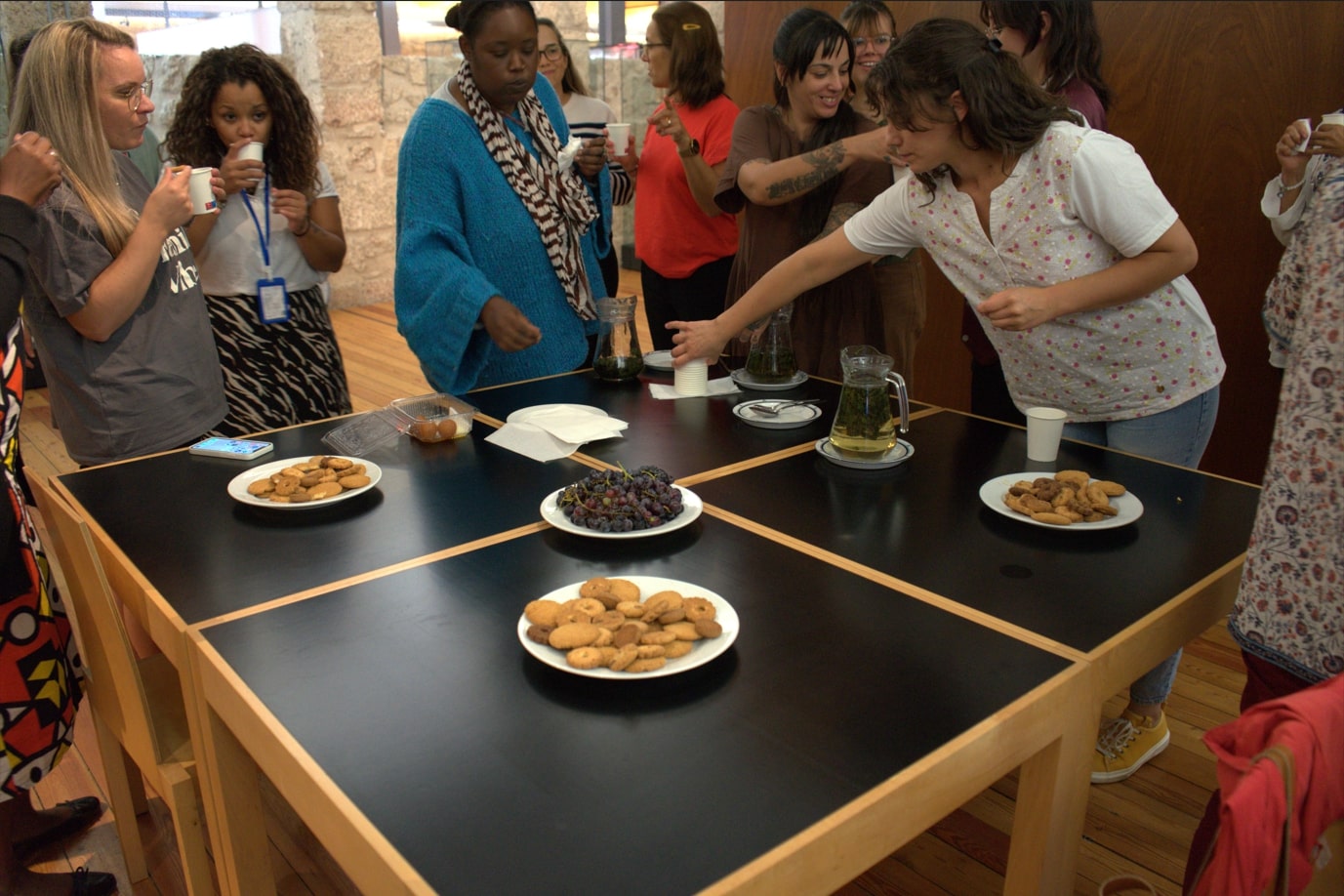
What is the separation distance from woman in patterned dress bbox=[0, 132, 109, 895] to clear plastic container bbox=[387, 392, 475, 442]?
2.00 ft

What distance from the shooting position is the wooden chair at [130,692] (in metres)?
1.35

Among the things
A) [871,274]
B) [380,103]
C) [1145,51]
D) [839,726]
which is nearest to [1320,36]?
[1145,51]

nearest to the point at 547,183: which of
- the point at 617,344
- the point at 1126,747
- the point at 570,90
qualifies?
the point at 617,344

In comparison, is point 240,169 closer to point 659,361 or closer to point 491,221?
point 491,221

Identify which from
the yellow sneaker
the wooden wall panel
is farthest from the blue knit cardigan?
the wooden wall panel

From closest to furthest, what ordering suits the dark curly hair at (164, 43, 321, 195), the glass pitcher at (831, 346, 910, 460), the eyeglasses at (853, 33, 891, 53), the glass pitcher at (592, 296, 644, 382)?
the glass pitcher at (831, 346, 910, 460) → the glass pitcher at (592, 296, 644, 382) → the dark curly hair at (164, 43, 321, 195) → the eyeglasses at (853, 33, 891, 53)

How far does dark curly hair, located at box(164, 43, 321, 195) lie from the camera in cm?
232

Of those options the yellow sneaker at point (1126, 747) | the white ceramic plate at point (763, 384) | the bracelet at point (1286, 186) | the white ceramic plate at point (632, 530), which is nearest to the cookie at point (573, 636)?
the white ceramic plate at point (632, 530)

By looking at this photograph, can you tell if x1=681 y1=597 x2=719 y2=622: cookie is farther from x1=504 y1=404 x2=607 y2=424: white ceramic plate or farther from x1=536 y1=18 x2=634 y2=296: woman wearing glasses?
x1=536 y1=18 x2=634 y2=296: woman wearing glasses

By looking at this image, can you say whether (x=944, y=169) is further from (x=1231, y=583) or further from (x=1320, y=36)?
(x=1320, y=36)

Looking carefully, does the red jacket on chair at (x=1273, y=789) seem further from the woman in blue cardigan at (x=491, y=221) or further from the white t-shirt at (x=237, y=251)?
the white t-shirt at (x=237, y=251)

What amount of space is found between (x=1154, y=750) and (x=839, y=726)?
4.72ft

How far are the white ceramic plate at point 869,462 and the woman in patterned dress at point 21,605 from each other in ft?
4.03

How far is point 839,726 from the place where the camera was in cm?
94
